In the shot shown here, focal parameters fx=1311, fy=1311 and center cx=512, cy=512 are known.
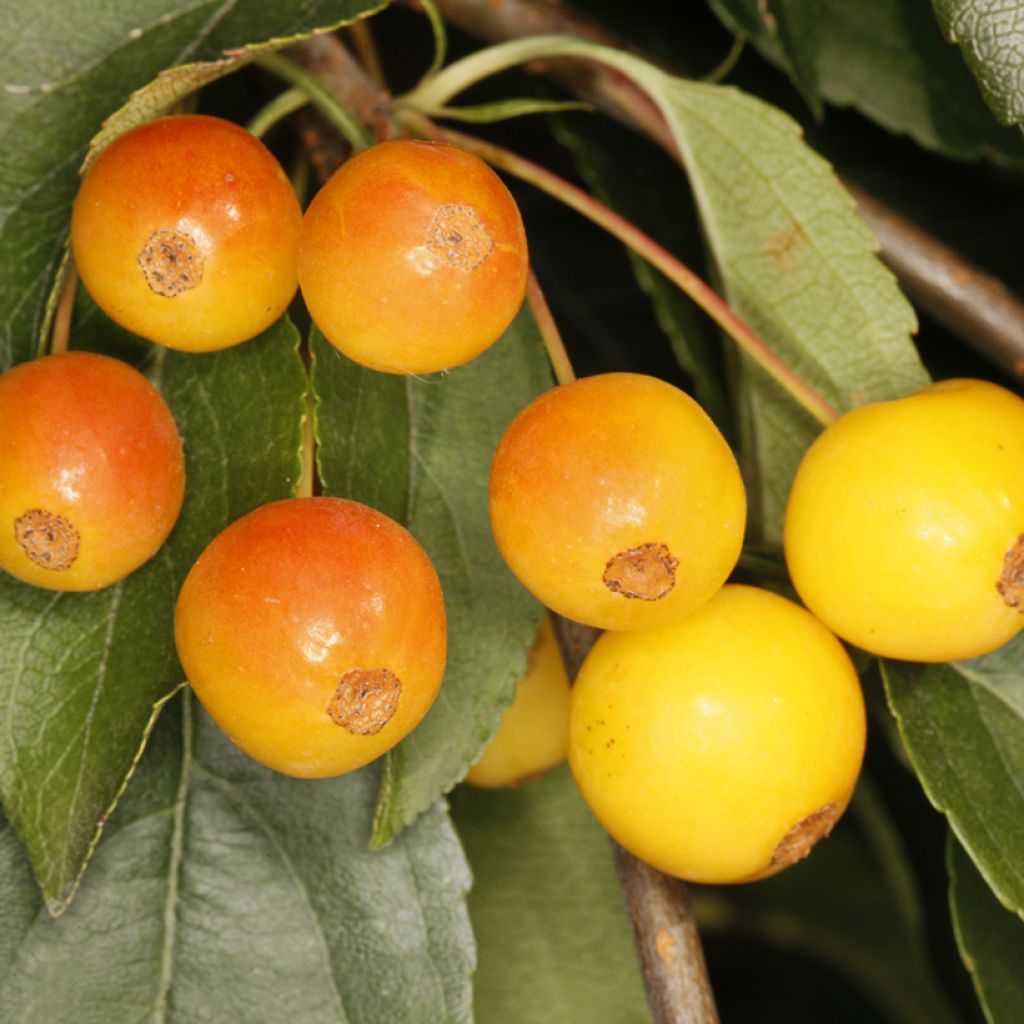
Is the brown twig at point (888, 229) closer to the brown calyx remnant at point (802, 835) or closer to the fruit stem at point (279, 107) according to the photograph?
the fruit stem at point (279, 107)

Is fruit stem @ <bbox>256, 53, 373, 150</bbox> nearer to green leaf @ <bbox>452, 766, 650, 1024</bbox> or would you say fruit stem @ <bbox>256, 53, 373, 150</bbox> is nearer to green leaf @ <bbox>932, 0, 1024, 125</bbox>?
green leaf @ <bbox>932, 0, 1024, 125</bbox>

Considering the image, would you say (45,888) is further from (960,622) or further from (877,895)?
(877,895)

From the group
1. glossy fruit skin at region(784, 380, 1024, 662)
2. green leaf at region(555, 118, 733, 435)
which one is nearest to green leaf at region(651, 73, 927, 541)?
green leaf at region(555, 118, 733, 435)

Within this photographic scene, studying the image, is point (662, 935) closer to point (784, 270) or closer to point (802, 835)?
point (802, 835)

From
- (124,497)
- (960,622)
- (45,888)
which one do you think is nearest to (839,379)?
(960,622)

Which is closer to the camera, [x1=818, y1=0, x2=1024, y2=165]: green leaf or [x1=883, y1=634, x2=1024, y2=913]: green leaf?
[x1=883, y1=634, x2=1024, y2=913]: green leaf

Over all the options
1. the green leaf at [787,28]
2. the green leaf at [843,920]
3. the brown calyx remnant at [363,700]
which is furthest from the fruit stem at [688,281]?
the green leaf at [843,920]
